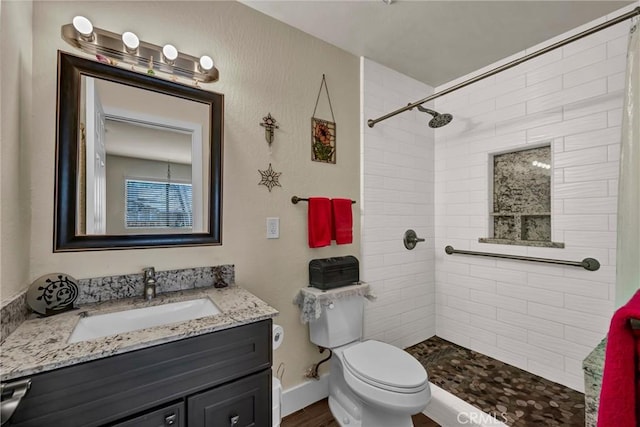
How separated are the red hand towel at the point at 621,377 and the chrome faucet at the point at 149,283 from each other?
1.59 meters

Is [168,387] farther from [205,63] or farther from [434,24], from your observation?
[434,24]

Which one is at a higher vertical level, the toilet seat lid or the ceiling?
the ceiling

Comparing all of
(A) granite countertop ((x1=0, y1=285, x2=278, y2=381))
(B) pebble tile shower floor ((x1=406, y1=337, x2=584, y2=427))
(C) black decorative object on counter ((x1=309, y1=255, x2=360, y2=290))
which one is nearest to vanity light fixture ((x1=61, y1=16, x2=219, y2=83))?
(A) granite countertop ((x1=0, y1=285, x2=278, y2=381))

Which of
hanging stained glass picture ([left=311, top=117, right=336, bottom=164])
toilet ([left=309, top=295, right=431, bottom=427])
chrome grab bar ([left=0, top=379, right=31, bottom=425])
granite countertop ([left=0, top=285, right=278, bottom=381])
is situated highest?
hanging stained glass picture ([left=311, top=117, right=336, bottom=164])

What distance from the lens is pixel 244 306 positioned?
1.21 m

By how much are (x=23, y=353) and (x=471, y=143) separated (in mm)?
2971

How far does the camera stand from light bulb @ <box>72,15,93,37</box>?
121 centimetres

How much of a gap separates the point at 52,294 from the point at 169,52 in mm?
1225

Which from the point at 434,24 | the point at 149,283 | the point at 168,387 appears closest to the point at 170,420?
the point at 168,387

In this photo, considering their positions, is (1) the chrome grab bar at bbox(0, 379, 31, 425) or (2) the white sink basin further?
(2) the white sink basin

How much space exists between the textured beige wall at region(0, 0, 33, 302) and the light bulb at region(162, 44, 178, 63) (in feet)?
1.62

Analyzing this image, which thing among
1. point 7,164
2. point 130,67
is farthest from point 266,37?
point 7,164

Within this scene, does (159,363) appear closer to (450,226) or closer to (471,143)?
(450,226)

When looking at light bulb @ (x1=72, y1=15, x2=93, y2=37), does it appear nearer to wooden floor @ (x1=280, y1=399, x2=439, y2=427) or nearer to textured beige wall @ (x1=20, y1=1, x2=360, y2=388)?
textured beige wall @ (x1=20, y1=1, x2=360, y2=388)
